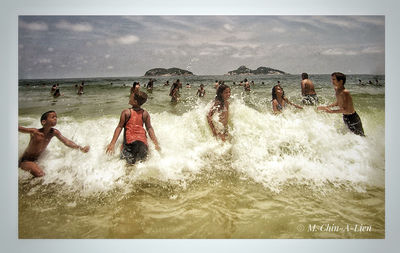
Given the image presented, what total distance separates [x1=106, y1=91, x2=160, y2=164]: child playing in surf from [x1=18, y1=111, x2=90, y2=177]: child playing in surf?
357mm

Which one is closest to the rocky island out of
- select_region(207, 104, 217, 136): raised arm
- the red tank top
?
select_region(207, 104, 217, 136): raised arm

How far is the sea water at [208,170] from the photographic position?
2.49 metres

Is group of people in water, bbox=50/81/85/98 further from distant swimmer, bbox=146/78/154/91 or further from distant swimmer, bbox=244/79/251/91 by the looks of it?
distant swimmer, bbox=244/79/251/91

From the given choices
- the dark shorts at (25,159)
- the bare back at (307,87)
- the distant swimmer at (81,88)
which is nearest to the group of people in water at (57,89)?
the distant swimmer at (81,88)

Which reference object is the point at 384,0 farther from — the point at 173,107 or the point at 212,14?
the point at 173,107

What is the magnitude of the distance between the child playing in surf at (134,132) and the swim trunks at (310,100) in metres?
1.53

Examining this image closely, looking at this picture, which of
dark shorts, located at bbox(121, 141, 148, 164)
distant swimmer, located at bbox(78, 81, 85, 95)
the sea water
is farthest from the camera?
distant swimmer, located at bbox(78, 81, 85, 95)

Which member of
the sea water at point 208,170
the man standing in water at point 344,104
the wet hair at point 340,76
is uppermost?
the wet hair at point 340,76

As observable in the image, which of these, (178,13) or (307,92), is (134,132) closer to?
(178,13)

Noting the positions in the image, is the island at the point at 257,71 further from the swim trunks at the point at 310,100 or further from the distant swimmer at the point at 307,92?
the swim trunks at the point at 310,100

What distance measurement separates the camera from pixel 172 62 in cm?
270

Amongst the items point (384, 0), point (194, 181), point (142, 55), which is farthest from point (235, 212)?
point (384, 0)

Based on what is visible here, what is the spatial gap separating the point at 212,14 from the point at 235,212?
1.89m

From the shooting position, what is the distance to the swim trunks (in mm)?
2694
